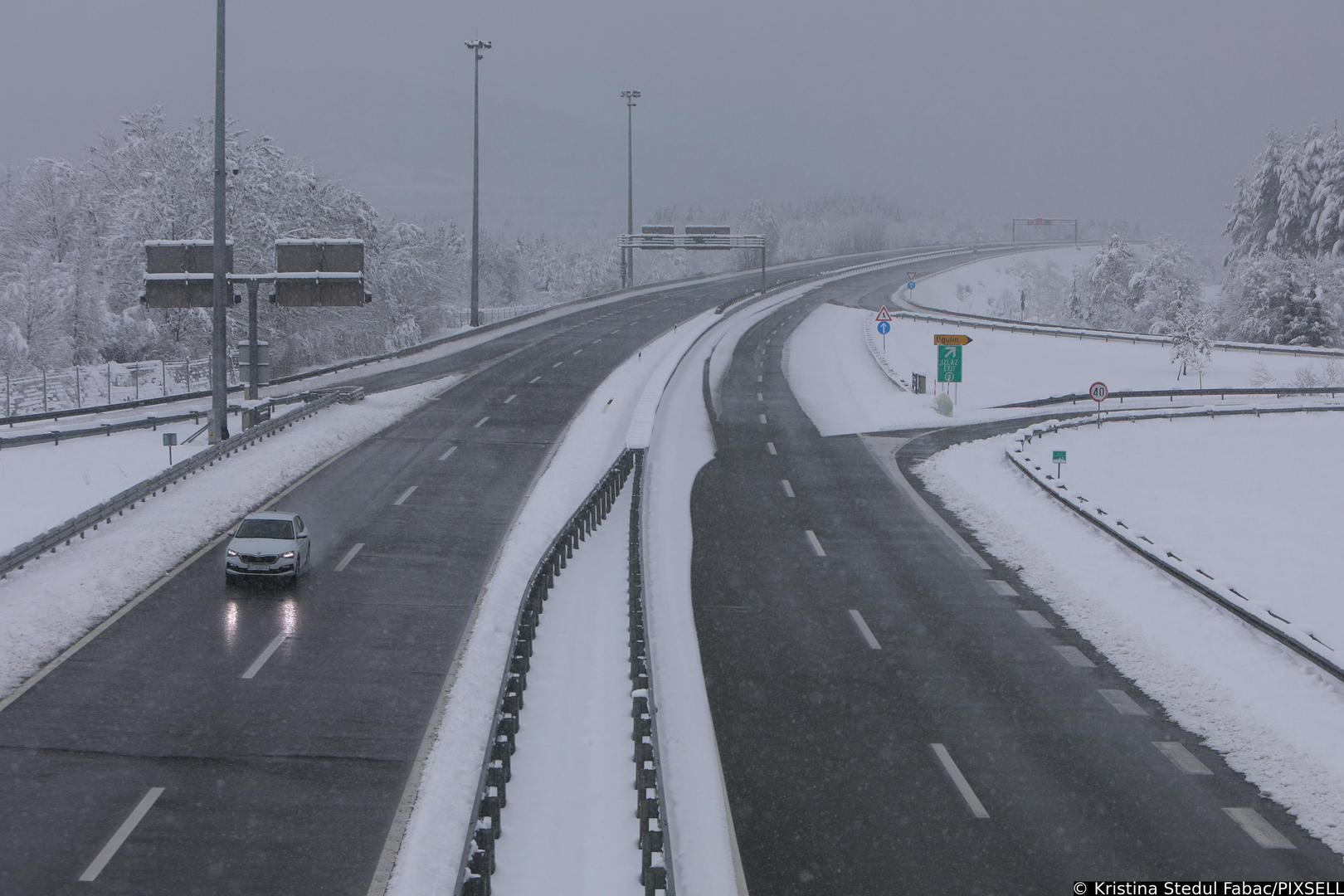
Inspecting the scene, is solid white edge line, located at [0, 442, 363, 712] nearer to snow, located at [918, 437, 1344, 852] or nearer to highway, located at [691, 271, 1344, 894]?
highway, located at [691, 271, 1344, 894]

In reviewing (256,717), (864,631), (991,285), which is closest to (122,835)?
(256,717)

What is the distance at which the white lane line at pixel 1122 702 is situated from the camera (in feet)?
55.7

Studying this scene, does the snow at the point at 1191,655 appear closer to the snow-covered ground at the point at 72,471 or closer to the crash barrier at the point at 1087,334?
the snow-covered ground at the point at 72,471

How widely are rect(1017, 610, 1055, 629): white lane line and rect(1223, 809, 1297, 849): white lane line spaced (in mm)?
7453

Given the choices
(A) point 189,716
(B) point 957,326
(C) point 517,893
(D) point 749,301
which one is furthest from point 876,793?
(D) point 749,301

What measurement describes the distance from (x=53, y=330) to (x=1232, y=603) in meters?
58.0

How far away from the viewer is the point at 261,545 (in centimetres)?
2197

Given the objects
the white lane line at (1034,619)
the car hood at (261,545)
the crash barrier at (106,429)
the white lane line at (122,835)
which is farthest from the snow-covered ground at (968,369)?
the white lane line at (122,835)

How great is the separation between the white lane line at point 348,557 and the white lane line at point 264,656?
415cm

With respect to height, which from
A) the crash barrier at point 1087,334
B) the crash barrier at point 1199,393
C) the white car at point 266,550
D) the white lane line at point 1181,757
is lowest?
the white lane line at point 1181,757

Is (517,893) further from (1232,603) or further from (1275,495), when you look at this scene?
(1275,495)

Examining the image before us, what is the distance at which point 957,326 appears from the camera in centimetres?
7812

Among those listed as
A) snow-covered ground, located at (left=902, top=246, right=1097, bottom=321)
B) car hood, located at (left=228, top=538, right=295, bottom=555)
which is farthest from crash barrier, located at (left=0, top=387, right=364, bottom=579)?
snow-covered ground, located at (left=902, top=246, right=1097, bottom=321)

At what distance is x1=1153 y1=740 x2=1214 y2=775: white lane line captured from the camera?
14945mm
